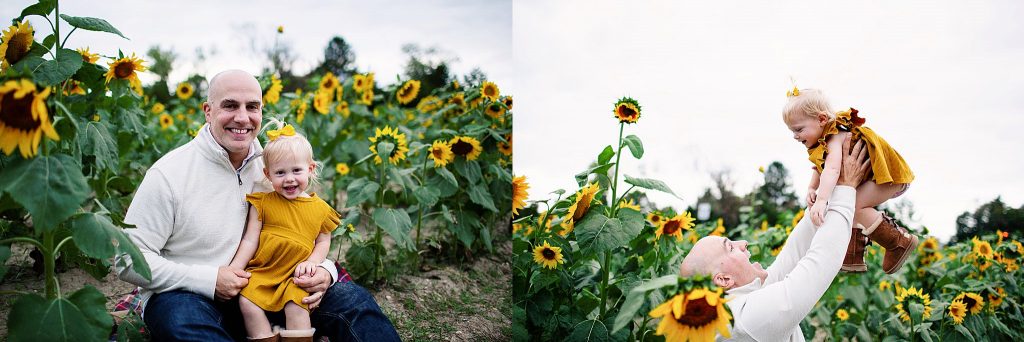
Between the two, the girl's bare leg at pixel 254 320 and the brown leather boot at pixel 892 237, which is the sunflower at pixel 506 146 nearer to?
the girl's bare leg at pixel 254 320

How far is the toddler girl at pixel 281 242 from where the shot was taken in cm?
208

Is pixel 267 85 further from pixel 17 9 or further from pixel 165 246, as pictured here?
pixel 165 246

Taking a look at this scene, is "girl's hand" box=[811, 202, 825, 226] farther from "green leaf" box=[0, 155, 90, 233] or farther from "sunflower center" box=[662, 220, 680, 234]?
"green leaf" box=[0, 155, 90, 233]

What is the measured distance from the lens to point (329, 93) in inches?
168

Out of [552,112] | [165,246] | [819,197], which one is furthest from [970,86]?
[165,246]

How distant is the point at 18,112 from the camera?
4.84 ft

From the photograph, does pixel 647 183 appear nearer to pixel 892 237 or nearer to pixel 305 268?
pixel 892 237

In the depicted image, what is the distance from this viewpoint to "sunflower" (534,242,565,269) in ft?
7.88

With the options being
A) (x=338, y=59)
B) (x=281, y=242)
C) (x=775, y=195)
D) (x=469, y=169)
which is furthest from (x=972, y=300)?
(x=338, y=59)

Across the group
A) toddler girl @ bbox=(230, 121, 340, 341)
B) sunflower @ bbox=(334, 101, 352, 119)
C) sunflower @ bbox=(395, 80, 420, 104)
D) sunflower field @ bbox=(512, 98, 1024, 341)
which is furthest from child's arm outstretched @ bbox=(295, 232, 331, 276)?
sunflower @ bbox=(334, 101, 352, 119)

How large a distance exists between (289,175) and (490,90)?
1365 millimetres

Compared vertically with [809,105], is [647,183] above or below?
below

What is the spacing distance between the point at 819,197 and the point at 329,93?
3.02 m

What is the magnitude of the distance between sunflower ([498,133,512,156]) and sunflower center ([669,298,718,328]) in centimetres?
181
